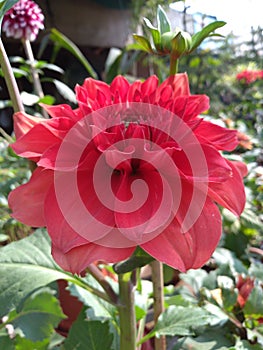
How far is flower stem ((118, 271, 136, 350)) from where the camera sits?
0.34 m

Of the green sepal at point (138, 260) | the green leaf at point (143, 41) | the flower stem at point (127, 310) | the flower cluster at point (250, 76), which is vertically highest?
the green leaf at point (143, 41)

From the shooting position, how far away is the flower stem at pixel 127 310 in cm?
34

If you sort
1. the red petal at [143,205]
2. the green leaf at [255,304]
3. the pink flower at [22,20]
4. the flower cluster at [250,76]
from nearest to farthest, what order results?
1. the red petal at [143,205]
2. the green leaf at [255,304]
3. the pink flower at [22,20]
4. the flower cluster at [250,76]

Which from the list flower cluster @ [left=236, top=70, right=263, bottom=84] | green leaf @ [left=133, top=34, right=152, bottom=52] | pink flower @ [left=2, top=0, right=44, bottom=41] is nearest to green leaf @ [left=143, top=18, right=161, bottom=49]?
green leaf @ [left=133, top=34, right=152, bottom=52]

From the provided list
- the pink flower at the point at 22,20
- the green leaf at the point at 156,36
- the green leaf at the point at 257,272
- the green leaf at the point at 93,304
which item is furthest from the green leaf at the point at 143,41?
the pink flower at the point at 22,20

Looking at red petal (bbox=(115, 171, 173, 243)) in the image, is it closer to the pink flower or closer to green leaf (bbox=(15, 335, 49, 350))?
green leaf (bbox=(15, 335, 49, 350))

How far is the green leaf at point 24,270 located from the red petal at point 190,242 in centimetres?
13

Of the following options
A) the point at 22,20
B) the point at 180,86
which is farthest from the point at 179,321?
the point at 22,20

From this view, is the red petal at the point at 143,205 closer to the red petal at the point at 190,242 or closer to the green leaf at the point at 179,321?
the red petal at the point at 190,242

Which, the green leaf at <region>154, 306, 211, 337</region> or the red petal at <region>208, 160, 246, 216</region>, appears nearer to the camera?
the red petal at <region>208, 160, 246, 216</region>

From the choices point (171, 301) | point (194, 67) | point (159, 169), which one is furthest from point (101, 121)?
point (194, 67)

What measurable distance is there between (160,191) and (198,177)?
0.09ft

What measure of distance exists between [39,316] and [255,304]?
236 millimetres

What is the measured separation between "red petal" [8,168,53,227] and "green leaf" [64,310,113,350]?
0.47ft
